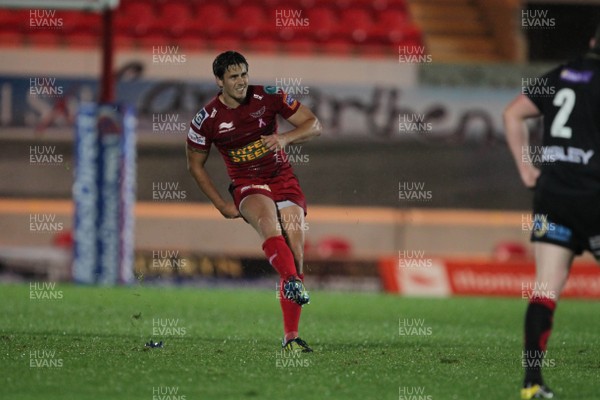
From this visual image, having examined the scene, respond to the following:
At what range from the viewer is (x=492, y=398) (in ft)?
22.1

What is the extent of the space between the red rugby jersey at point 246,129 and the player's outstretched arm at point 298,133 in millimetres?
73

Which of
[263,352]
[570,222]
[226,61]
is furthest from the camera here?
[226,61]

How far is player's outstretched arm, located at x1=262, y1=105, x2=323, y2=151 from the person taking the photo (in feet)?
29.3

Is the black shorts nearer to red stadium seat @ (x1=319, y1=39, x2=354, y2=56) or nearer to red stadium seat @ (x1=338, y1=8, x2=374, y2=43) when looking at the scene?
red stadium seat @ (x1=319, y1=39, x2=354, y2=56)

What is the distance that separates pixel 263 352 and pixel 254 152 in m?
1.67

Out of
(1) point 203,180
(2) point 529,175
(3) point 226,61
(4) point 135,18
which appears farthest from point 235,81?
(4) point 135,18

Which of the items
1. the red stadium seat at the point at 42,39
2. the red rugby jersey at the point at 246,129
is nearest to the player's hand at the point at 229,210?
the red rugby jersey at the point at 246,129

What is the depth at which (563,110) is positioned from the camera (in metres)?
6.52

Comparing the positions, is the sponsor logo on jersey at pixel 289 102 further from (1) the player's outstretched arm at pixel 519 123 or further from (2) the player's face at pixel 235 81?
(1) the player's outstretched arm at pixel 519 123

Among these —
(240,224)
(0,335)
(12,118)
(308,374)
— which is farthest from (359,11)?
(308,374)

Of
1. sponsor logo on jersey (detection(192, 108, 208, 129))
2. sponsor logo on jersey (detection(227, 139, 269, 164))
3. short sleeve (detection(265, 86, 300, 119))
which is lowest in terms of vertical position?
sponsor logo on jersey (detection(227, 139, 269, 164))

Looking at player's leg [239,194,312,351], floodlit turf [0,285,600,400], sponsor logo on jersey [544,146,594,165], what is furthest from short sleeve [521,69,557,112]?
player's leg [239,194,312,351]

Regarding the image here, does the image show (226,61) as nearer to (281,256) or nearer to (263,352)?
(281,256)

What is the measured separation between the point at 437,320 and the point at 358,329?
6.55 feet
